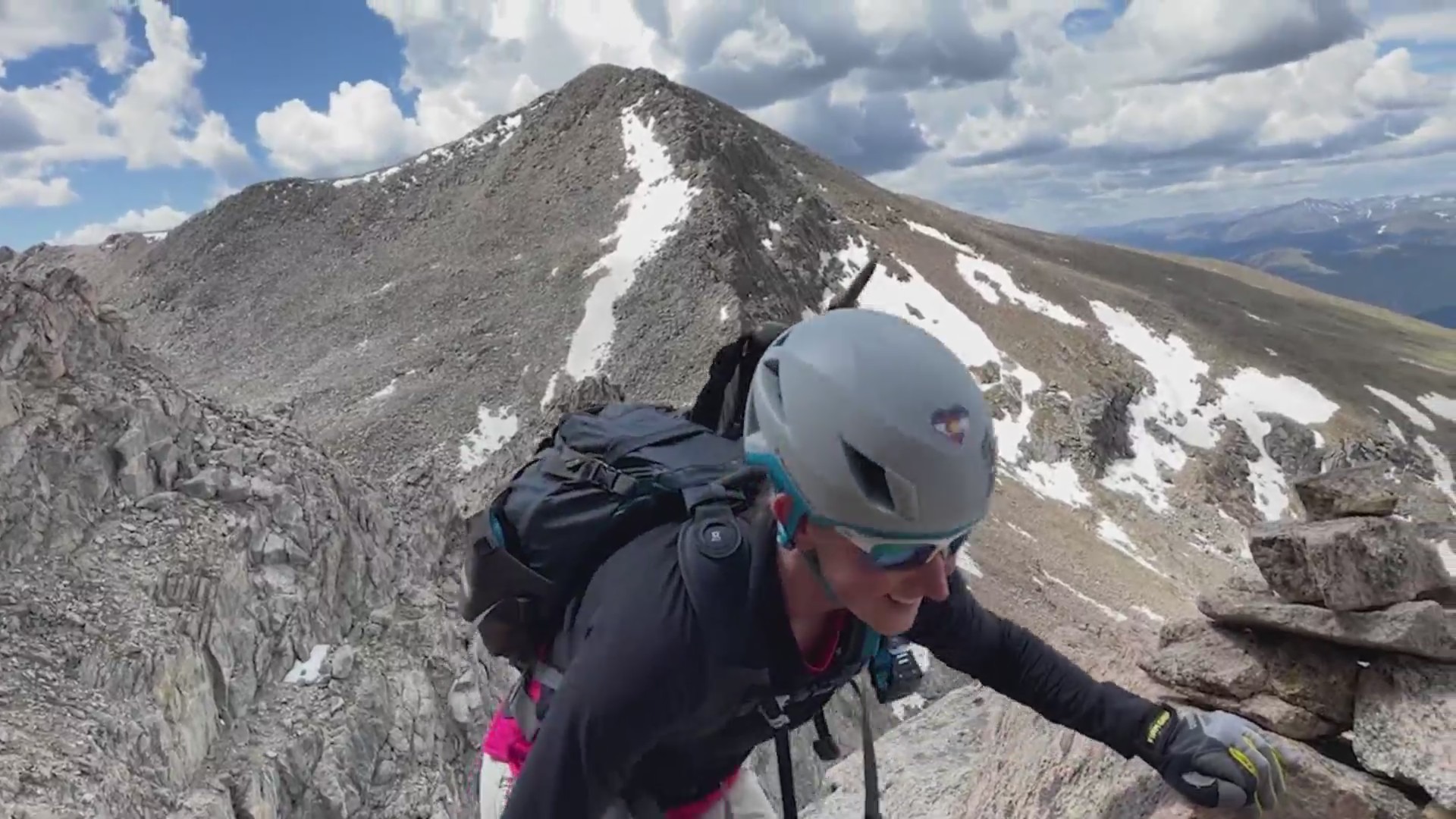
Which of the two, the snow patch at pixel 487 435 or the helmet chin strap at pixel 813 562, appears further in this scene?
the snow patch at pixel 487 435

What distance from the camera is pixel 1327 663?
7.87m

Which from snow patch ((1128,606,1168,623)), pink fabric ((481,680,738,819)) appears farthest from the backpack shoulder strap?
snow patch ((1128,606,1168,623))

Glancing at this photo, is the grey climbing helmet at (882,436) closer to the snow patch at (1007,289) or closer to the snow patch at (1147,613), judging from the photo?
the snow patch at (1147,613)

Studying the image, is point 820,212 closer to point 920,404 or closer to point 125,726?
point 125,726

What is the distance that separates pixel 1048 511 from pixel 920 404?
196 ft

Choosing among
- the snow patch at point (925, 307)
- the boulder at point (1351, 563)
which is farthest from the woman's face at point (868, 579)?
the snow patch at point (925, 307)

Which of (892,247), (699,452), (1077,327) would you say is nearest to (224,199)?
(892,247)

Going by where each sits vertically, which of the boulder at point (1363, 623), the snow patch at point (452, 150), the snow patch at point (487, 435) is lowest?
the snow patch at point (487, 435)

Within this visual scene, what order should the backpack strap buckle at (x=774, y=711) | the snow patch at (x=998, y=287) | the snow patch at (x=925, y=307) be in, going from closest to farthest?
1. the backpack strap buckle at (x=774, y=711)
2. the snow patch at (x=925, y=307)
3. the snow patch at (x=998, y=287)

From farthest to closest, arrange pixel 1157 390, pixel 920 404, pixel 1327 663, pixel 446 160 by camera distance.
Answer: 1. pixel 446 160
2. pixel 1157 390
3. pixel 1327 663
4. pixel 920 404

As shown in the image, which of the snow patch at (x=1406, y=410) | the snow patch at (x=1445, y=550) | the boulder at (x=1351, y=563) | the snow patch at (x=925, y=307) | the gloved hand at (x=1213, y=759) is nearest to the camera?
the gloved hand at (x=1213, y=759)

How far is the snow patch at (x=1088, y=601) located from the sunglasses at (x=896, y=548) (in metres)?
48.3

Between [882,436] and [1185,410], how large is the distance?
284ft

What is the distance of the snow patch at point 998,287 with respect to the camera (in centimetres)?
8706
